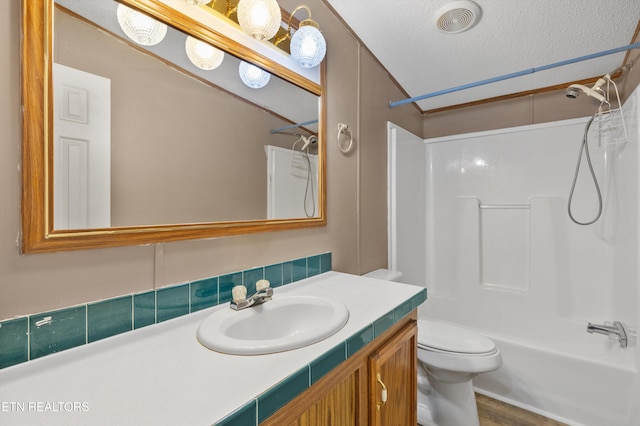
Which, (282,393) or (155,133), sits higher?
(155,133)

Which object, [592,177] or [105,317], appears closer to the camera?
[105,317]

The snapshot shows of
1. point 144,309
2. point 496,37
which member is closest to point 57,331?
point 144,309

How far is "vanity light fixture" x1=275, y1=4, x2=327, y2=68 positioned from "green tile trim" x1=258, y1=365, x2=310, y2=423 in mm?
1269

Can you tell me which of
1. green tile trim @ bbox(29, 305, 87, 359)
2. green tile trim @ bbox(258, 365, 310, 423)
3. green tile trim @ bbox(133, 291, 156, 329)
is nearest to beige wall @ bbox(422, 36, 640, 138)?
green tile trim @ bbox(258, 365, 310, 423)

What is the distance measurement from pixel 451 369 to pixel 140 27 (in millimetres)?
1900

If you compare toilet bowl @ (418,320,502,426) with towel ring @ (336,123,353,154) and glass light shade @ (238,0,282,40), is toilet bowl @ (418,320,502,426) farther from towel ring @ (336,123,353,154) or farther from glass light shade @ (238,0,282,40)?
glass light shade @ (238,0,282,40)

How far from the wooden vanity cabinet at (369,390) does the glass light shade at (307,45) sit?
120 cm

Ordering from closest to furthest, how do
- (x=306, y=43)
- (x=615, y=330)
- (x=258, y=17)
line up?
(x=258, y=17) → (x=306, y=43) → (x=615, y=330)

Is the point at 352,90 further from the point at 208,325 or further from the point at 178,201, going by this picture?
the point at 208,325

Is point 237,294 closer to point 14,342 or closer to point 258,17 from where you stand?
point 14,342

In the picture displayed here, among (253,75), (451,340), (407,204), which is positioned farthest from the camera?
(407,204)

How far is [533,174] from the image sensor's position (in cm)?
228

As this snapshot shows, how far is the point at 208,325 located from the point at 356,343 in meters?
0.42

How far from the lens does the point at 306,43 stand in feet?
4.34
